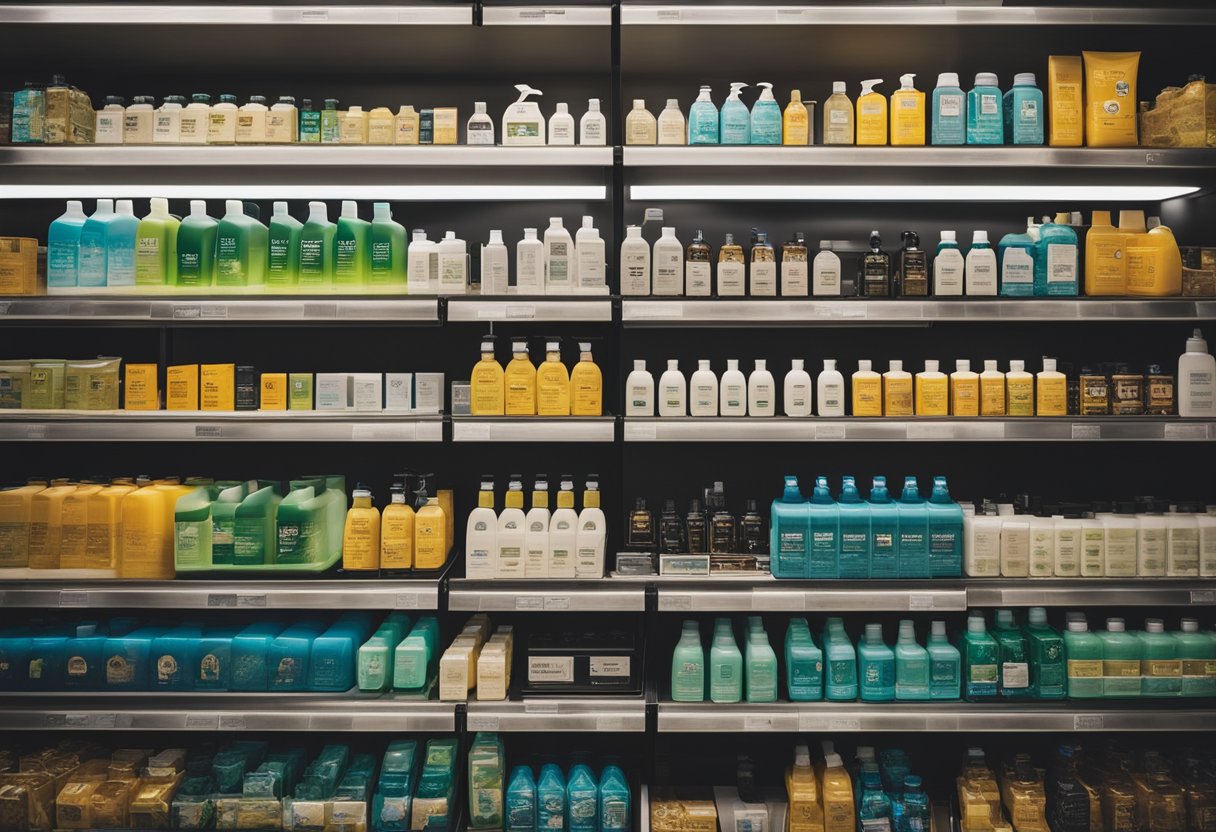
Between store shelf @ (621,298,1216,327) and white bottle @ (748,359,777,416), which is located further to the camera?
white bottle @ (748,359,777,416)

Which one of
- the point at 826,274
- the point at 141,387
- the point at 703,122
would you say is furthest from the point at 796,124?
the point at 141,387

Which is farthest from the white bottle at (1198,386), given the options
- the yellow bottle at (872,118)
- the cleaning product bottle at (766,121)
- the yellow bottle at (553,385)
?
the yellow bottle at (553,385)

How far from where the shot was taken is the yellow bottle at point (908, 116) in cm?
286

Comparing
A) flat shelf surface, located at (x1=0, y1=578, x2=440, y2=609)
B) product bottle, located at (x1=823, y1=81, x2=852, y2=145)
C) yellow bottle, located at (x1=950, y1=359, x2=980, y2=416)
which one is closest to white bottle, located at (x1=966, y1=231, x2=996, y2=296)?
yellow bottle, located at (x1=950, y1=359, x2=980, y2=416)

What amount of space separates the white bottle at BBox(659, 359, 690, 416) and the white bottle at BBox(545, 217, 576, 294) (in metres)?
0.46

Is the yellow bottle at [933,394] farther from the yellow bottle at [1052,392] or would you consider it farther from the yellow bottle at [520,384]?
the yellow bottle at [520,384]

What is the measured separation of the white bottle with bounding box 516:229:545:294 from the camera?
2889 millimetres

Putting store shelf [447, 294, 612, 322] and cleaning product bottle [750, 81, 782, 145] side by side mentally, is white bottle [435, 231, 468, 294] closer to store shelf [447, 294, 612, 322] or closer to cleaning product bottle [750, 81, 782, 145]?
store shelf [447, 294, 612, 322]

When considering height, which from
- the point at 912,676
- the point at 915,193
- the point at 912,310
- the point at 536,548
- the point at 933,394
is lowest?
the point at 912,676

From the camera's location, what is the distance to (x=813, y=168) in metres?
2.88

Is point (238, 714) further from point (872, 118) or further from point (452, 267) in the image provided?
point (872, 118)

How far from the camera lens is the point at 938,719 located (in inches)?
109

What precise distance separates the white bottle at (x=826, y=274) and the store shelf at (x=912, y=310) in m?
0.09

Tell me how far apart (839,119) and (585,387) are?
133 centimetres
